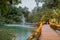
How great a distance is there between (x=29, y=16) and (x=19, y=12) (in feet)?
11.2

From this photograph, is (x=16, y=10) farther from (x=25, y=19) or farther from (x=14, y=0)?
(x=14, y=0)

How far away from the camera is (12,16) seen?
4075 centimetres

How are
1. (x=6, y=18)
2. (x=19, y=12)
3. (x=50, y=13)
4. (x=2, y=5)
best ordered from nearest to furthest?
(x=2, y=5)
(x=50, y=13)
(x=6, y=18)
(x=19, y=12)

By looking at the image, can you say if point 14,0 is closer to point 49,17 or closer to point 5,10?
point 5,10

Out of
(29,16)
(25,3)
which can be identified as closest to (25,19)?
(29,16)

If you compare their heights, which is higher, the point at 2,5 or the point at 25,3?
the point at 25,3

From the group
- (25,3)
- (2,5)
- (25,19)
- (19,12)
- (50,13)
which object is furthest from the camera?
(25,3)

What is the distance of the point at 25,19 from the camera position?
4591 centimetres

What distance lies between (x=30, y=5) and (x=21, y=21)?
43.9ft

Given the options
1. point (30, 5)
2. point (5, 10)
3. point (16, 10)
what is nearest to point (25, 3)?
point (30, 5)

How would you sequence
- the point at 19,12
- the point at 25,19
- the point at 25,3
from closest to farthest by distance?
1. the point at 19,12
2. the point at 25,19
3. the point at 25,3

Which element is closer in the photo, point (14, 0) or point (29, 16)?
point (14, 0)

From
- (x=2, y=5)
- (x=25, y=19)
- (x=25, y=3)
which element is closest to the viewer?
(x=2, y=5)

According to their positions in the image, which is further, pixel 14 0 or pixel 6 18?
pixel 6 18
